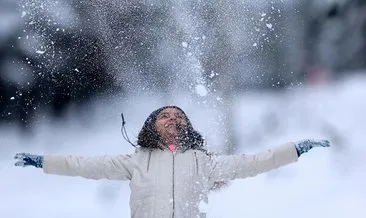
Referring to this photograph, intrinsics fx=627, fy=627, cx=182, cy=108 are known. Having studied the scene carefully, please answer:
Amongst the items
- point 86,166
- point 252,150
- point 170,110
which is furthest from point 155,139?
point 252,150

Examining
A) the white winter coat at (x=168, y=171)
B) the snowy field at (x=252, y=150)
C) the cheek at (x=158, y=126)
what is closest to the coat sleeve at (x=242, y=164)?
the white winter coat at (x=168, y=171)

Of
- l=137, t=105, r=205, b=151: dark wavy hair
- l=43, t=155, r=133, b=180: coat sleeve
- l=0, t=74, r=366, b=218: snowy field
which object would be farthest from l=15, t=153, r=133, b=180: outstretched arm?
l=0, t=74, r=366, b=218: snowy field

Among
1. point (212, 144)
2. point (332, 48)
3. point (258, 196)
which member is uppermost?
point (332, 48)

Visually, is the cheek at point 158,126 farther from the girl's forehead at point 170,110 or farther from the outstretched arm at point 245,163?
the outstretched arm at point 245,163

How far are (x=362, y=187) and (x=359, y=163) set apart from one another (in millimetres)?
185

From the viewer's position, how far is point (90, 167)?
7.97ft

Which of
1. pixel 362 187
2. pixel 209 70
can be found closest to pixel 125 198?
pixel 209 70

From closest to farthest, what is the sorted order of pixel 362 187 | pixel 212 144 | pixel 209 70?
1. pixel 362 187
2. pixel 212 144
3. pixel 209 70

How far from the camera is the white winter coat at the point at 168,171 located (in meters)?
2.35

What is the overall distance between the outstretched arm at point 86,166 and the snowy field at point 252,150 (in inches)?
46.3

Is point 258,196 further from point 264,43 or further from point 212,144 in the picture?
point 264,43

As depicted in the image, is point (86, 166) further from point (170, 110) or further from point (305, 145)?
point (305, 145)

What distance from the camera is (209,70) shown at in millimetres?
4320

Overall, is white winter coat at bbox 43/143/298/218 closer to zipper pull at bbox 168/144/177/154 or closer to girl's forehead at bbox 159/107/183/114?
zipper pull at bbox 168/144/177/154
